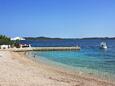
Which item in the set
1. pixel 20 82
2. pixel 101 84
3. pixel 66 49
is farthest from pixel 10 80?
pixel 66 49

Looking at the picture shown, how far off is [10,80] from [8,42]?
218 feet

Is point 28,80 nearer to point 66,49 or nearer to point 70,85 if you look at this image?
point 70,85

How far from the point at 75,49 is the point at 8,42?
17206 millimetres

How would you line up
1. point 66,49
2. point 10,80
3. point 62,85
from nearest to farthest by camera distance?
point 62,85
point 10,80
point 66,49

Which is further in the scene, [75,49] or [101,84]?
[75,49]

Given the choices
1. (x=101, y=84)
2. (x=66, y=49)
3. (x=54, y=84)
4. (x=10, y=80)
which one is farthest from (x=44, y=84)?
(x=66, y=49)

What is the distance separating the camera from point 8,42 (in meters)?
86.7

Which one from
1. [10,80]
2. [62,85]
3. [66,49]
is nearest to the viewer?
[62,85]

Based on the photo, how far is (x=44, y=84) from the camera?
1983 centimetres

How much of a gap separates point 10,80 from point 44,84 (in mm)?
2357

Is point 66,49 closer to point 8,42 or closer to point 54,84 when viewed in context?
point 8,42

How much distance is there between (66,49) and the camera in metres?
86.4

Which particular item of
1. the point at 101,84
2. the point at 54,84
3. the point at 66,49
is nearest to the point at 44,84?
the point at 54,84

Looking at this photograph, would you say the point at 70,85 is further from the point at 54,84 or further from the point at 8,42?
the point at 8,42
